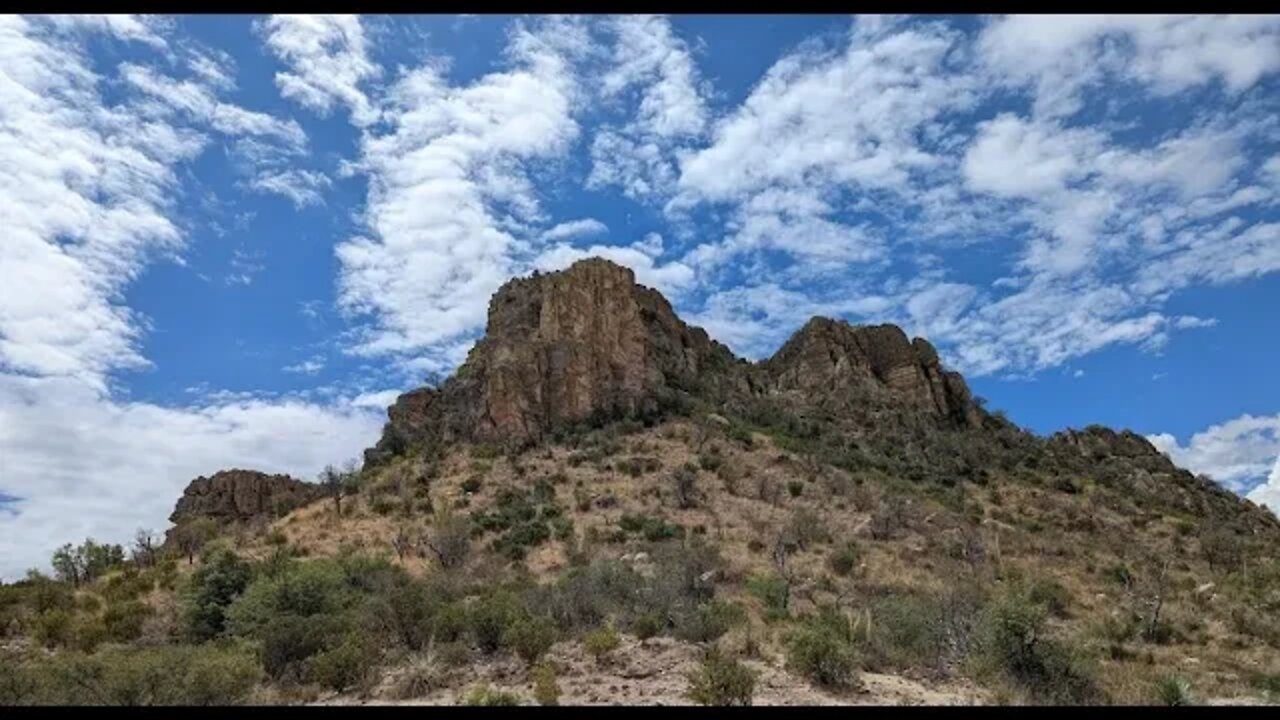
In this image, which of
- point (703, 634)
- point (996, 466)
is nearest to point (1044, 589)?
point (703, 634)

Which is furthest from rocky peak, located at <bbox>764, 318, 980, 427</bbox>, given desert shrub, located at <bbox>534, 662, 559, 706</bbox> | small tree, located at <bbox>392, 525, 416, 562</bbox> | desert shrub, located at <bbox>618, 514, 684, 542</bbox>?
desert shrub, located at <bbox>534, 662, 559, 706</bbox>

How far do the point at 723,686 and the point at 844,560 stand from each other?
20820 mm

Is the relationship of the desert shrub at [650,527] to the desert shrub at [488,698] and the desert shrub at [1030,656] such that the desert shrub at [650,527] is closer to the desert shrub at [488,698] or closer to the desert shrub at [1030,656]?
the desert shrub at [1030,656]

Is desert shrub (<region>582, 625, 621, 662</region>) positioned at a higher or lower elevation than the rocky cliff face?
lower

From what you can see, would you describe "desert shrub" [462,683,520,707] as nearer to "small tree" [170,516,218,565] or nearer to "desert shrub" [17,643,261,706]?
"desert shrub" [17,643,261,706]

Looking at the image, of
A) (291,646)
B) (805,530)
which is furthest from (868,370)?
(291,646)

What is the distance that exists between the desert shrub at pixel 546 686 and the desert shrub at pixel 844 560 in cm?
1926

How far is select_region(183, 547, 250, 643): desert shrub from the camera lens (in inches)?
895

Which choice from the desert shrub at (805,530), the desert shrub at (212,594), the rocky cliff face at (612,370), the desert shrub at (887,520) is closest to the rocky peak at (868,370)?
the rocky cliff face at (612,370)

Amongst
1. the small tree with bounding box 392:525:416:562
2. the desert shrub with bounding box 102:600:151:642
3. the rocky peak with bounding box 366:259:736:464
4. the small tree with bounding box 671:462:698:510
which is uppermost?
the rocky peak with bounding box 366:259:736:464

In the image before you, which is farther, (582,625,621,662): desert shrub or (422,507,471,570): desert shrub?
(422,507,471,570): desert shrub

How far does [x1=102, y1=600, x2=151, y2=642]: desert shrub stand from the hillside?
3.8 inches

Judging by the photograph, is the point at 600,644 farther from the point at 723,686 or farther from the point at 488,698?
the point at 488,698

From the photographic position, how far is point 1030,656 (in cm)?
1448
